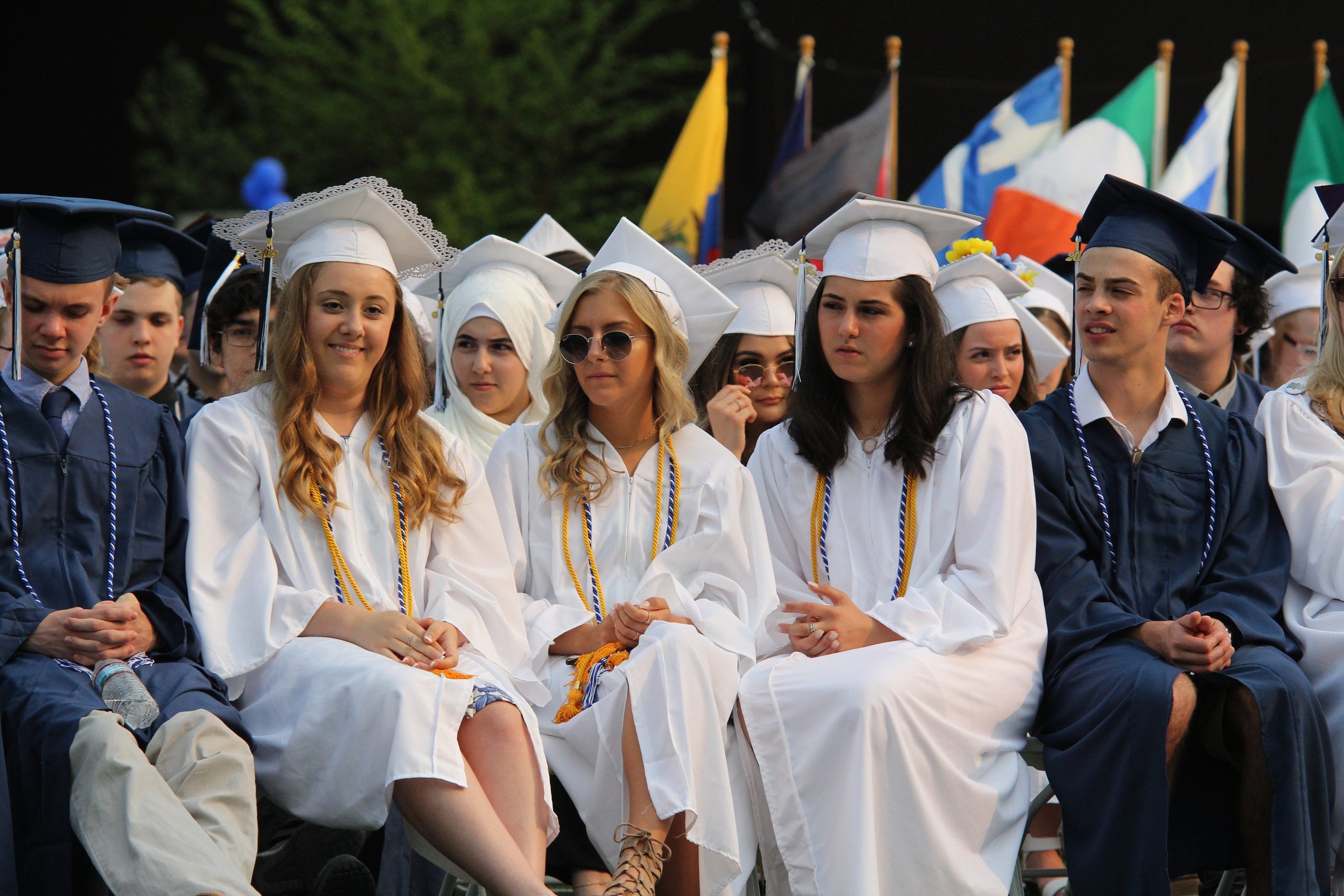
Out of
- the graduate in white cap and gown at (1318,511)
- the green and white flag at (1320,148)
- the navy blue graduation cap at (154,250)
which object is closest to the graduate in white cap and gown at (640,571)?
the navy blue graduation cap at (154,250)

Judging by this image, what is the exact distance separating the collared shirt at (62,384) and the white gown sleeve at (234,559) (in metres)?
0.30

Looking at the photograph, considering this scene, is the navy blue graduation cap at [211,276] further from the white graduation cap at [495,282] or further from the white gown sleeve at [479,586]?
the white gown sleeve at [479,586]

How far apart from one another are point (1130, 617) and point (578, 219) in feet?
38.1

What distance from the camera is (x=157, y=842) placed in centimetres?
321

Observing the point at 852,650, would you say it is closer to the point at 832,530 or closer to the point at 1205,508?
the point at 832,530

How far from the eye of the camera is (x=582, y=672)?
4137mm

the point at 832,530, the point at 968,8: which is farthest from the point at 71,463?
the point at 968,8

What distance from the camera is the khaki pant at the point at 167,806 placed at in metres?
3.17

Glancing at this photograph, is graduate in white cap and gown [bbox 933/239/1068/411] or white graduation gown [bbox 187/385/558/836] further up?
graduate in white cap and gown [bbox 933/239/1068/411]

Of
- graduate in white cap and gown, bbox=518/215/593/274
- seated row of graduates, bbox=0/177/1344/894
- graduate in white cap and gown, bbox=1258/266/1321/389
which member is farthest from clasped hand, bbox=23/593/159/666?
graduate in white cap and gown, bbox=1258/266/1321/389

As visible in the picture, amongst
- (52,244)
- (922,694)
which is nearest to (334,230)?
(52,244)

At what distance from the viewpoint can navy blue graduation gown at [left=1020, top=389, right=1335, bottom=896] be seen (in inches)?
151

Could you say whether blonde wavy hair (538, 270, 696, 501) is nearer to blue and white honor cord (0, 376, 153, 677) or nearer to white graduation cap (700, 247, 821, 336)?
white graduation cap (700, 247, 821, 336)

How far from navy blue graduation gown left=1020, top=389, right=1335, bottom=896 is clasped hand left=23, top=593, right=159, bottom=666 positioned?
245 centimetres
